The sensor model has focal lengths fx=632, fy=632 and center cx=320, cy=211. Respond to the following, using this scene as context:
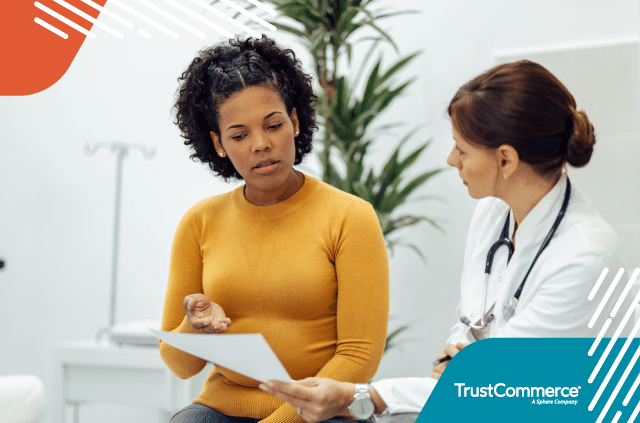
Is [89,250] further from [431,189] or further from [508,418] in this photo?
[508,418]

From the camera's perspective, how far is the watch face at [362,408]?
1.07 m

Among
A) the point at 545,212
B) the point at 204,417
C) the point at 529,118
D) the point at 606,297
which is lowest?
the point at 204,417

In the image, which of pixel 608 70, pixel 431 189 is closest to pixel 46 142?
pixel 431 189

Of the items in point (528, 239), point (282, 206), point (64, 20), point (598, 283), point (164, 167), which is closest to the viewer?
point (598, 283)

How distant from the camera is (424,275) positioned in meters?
2.72

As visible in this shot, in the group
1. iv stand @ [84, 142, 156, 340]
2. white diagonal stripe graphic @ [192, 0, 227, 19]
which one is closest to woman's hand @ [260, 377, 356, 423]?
iv stand @ [84, 142, 156, 340]

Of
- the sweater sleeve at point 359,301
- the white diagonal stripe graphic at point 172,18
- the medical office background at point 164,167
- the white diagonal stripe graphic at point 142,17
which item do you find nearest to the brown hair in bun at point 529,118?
the sweater sleeve at point 359,301

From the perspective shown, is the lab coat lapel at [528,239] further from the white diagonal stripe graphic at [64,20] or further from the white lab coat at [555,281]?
the white diagonal stripe graphic at [64,20]

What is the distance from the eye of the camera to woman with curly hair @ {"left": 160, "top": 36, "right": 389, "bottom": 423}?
1264 millimetres

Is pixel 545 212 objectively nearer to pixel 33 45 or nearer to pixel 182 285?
pixel 182 285

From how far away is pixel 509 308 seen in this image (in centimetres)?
110

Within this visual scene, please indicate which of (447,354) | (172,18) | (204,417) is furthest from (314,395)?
(172,18)

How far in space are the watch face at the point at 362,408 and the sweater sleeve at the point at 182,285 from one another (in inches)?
17.2

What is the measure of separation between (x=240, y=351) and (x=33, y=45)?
253cm
